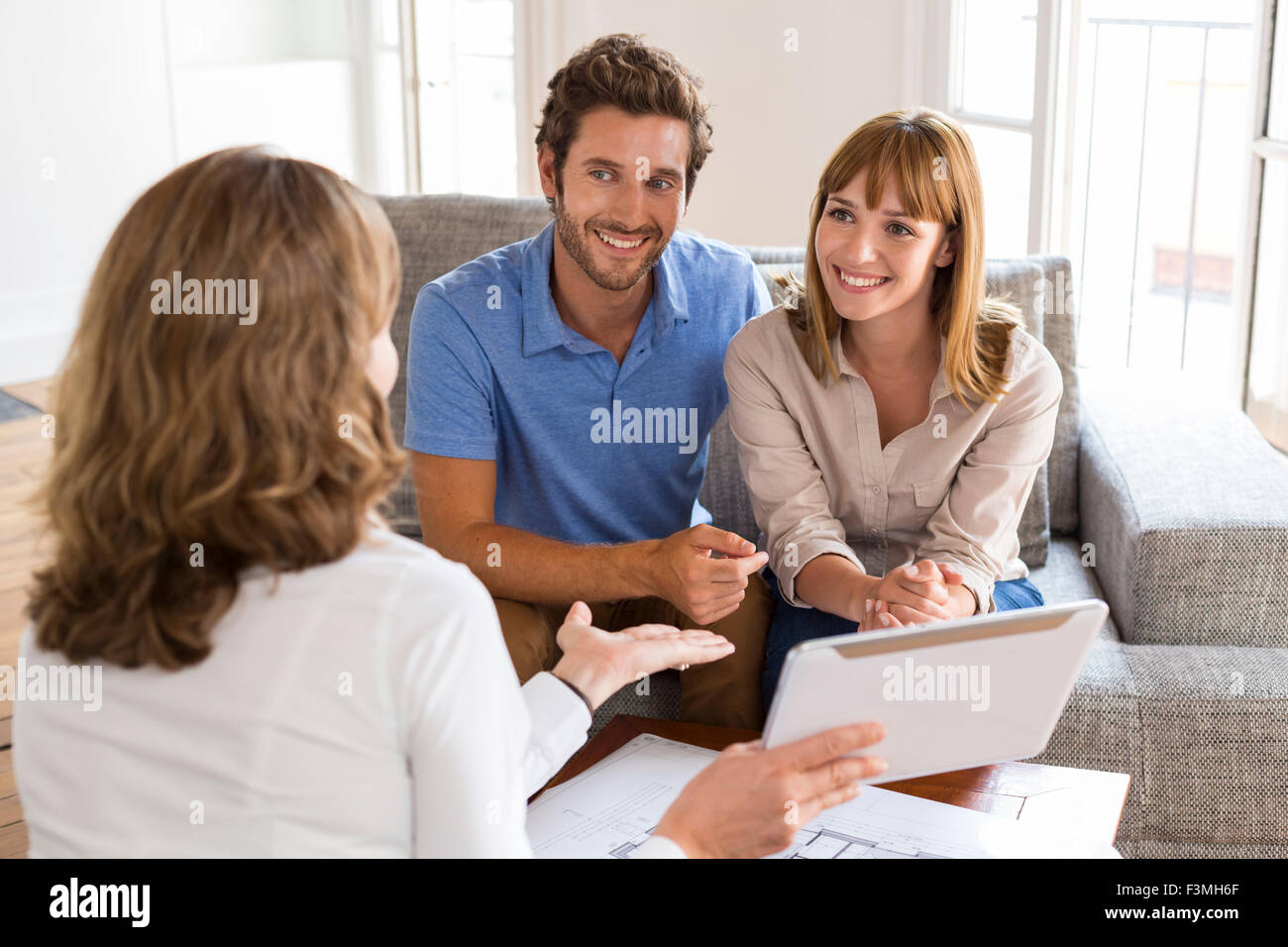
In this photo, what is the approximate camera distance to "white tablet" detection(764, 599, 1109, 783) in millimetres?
1036

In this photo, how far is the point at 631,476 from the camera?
1882 millimetres

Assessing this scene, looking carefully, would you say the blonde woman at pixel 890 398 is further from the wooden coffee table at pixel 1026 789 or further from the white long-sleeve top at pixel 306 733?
the white long-sleeve top at pixel 306 733

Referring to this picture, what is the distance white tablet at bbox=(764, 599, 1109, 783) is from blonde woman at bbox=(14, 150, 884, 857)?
0.99 ft

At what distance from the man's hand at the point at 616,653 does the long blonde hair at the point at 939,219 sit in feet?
2.09

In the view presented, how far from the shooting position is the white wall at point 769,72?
10.8 ft

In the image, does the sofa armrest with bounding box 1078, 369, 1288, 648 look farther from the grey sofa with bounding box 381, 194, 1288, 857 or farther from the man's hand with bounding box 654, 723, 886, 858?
the man's hand with bounding box 654, 723, 886, 858

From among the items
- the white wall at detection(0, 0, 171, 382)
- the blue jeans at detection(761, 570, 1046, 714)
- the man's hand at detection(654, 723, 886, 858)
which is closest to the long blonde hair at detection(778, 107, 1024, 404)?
the blue jeans at detection(761, 570, 1046, 714)

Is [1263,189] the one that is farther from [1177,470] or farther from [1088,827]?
[1088,827]

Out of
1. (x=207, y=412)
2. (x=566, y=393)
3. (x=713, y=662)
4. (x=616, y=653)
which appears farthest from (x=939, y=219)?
(x=207, y=412)

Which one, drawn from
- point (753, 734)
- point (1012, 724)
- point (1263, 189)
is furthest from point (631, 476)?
point (1263, 189)

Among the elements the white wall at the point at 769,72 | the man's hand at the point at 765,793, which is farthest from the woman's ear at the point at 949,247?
the white wall at the point at 769,72
